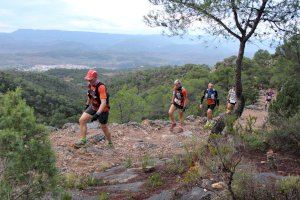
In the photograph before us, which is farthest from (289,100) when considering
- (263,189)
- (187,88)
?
(187,88)

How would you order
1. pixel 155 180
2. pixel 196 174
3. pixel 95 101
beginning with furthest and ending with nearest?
pixel 95 101, pixel 155 180, pixel 196 174

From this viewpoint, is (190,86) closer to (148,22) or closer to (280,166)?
(148,22)

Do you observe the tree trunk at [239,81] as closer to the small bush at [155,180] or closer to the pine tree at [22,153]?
the small bush at [155,180]

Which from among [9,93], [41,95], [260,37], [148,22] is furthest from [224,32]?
[41,95]

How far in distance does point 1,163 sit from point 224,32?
22.8 ft

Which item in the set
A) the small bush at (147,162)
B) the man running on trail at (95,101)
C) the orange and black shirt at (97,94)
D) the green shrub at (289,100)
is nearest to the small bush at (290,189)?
the small bush at (147,162)

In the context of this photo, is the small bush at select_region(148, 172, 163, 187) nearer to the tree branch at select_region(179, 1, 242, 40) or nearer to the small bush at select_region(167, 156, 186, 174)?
the small bush at select_region(167, 156, 186, 174)

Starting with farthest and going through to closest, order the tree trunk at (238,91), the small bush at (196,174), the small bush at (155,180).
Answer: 1. the tree trunk at (238,91)
2. the small bush at (155,180)
3. the small bush at (196,174)

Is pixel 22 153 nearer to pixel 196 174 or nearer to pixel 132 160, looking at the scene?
pixel 196 174

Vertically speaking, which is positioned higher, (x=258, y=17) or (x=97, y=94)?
(x=258, y=17)

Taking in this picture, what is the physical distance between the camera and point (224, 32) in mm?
10469

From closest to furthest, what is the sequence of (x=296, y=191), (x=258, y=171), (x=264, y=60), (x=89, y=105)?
(x=296, y=191) < (x=258, y=171) < (x=89, y=105) < (x=264, y=60)

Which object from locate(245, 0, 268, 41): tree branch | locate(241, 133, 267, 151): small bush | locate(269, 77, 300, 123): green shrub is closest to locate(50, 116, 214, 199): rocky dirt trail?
locate(241, 133, 267, 151): small bush

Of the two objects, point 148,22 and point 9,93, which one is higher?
point 148,22
